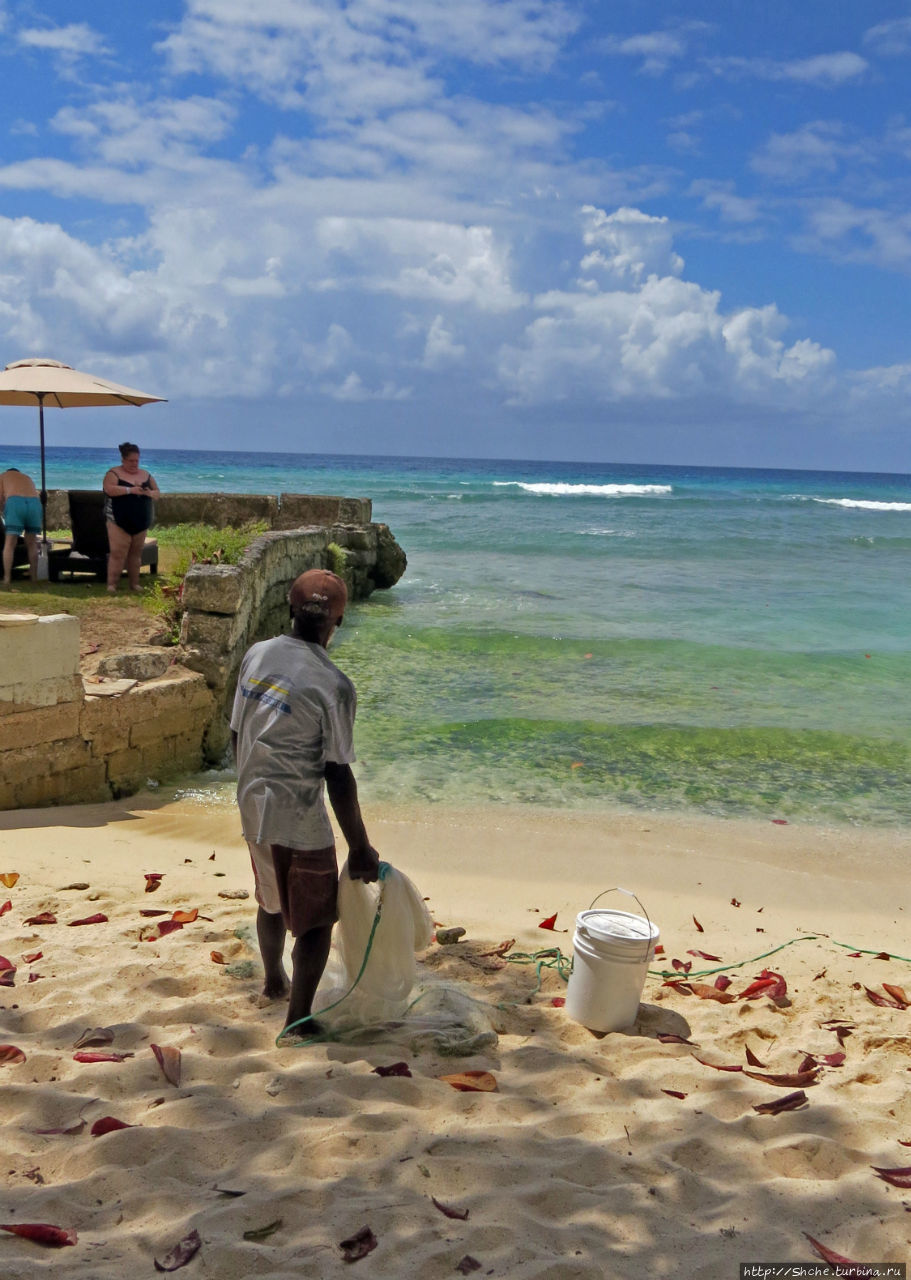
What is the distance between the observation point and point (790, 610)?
58.0 feet

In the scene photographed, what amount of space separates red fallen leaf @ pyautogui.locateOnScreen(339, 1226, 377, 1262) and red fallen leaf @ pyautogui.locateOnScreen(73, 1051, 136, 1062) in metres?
1.19

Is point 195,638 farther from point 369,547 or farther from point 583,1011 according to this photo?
point 369,547

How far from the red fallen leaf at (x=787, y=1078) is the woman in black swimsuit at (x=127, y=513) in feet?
28.3

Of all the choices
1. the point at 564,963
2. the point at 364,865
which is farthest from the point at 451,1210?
the point at 564,963

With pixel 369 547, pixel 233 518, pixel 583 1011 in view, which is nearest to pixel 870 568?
pixel 369 547

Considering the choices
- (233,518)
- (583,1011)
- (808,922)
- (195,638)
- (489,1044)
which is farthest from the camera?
(233,518)

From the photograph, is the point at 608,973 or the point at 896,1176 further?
the point at 608,973

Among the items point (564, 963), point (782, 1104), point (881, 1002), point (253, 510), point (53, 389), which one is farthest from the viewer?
point (253, 510)

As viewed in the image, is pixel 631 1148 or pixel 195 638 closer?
pixel 631 1148

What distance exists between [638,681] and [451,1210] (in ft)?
29.8

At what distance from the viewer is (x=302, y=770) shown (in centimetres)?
342

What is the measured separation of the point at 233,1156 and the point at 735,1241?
1.43 meters

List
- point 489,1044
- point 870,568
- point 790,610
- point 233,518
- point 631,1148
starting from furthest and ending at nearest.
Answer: point 870,568, point 790,610, point 233,518, point 489,1044, point 631,1148

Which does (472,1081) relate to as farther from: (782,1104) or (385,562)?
(385,562)
